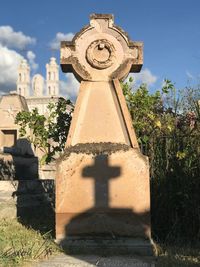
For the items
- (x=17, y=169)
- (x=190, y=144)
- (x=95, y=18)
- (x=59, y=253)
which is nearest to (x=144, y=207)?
(x=59, y=253)

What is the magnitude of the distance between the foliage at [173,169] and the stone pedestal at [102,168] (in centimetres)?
104

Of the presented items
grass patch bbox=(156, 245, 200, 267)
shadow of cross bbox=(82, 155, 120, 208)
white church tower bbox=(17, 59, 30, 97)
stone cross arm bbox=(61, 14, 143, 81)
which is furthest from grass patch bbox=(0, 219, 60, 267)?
white church tower bbox=(17, 59, 30, 97)

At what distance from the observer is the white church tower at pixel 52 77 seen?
73750 mm

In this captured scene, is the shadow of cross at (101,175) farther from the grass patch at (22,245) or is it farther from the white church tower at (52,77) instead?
the white church tower at (52,77)

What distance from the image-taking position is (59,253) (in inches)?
178

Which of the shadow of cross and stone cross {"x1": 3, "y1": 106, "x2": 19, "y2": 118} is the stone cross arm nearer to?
the shadow of cross

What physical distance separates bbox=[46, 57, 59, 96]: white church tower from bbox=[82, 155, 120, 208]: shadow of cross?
6905cm

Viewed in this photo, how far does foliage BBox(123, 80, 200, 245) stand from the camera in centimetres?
570

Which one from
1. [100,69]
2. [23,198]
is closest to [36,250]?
[100,69]

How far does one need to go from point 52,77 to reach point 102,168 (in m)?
70.1

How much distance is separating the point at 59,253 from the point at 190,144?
2466mm

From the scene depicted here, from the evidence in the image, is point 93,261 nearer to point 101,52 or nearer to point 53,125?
point 101,52

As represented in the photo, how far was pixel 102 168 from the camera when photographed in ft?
16.0

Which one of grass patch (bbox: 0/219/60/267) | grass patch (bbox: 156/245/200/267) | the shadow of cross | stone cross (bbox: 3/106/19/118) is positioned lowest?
grass patch (bbox: 156/245/200/267)
